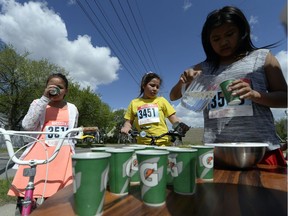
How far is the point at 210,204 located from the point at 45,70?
23596 mm

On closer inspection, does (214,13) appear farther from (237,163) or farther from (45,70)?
(45,70)

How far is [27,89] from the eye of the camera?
20.4 m

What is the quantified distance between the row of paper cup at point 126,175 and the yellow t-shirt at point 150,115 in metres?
1.90

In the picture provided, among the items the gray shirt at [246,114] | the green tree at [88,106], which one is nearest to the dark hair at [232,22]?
the gray shirt at [246,114]

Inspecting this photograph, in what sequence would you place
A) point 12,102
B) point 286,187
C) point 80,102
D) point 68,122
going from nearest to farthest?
point 286,187, point 68,122, point 12,102, point 80,102

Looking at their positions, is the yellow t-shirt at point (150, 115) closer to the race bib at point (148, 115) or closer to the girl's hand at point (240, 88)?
the race bib at point (148, 115)

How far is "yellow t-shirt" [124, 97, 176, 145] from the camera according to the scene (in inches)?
110

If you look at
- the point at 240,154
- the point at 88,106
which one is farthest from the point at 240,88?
the point at 88,106

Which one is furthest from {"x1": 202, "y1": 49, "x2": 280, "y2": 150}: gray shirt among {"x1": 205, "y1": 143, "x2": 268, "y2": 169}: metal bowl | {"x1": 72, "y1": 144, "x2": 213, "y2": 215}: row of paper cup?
{"x1": 72, "y1": 144, "x2": 213, "y2": 215}: row of paper cup

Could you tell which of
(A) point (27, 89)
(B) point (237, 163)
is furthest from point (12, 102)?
(B) point (237, 163)

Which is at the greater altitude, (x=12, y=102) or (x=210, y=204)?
(x=12, y=102)

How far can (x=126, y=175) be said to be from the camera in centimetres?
75

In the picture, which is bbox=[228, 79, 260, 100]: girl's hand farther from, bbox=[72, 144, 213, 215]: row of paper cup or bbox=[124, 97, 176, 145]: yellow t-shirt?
bbox=[124, 97, 176, 145]: yellow t-shirt

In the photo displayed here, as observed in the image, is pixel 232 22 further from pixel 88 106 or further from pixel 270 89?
pixel 88 106
